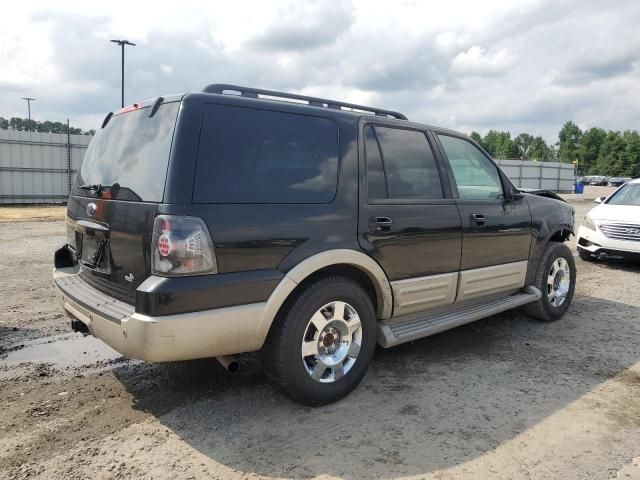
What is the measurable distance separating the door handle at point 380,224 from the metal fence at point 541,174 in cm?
3390

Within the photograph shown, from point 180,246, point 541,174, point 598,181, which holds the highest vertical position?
point 598,181

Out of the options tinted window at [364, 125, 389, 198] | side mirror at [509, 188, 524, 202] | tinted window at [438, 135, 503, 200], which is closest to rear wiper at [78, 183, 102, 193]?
tinted window at [364, 125, 389, 198]

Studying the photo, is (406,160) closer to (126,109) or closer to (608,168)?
(126,109)

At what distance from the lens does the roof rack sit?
3389mm

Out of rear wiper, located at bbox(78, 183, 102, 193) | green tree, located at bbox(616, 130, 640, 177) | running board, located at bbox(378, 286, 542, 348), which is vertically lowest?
running board, located at bbox(378, 286, 542, 348)

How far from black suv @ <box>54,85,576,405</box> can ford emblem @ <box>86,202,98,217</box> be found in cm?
2

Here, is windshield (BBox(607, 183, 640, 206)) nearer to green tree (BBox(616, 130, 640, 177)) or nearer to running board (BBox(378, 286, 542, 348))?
running board (BBox(378, 286, 542, 348))

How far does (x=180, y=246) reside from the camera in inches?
110

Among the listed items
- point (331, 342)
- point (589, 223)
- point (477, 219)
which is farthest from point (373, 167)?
point (589, 223)

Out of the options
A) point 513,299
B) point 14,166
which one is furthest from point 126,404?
point 14,166

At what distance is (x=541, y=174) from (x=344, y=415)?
40327 mm

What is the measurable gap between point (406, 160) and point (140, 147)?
1.93 meters

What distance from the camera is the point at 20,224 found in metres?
13.8

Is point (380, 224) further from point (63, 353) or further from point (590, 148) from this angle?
point (590, 148)
